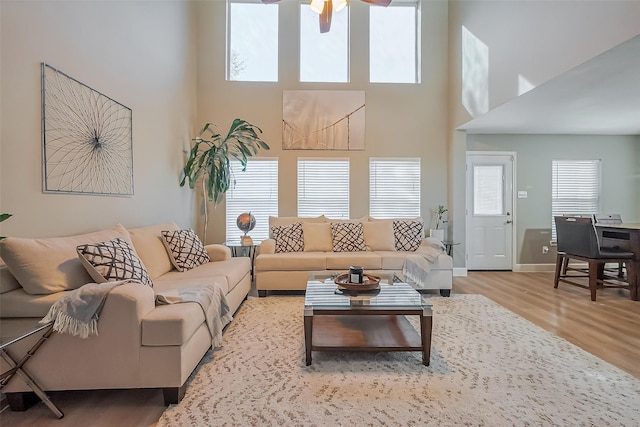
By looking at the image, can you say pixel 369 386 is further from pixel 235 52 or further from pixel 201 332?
pixel 235 52

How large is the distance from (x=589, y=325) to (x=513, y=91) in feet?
8.43

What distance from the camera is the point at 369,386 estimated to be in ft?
6.73

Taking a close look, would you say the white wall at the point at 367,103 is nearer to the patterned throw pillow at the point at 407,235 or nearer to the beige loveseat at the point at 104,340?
the patterned throw pillow at the point at 407,235

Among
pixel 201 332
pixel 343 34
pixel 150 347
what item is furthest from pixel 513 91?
pixel 150 347

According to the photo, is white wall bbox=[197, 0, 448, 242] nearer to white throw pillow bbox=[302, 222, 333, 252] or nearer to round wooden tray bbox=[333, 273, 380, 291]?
white throw pillow bbox=[302, 222, 333, 252]

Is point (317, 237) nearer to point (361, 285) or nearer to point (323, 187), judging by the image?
point (323, 187)

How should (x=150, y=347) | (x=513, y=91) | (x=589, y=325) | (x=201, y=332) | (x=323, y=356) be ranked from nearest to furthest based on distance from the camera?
(x=150, y=347) < (x=201, y=332) < (x=323, y=356) < (x=589, y=325) < (x=513, y=91)

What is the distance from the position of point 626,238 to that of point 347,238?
3.63 meters

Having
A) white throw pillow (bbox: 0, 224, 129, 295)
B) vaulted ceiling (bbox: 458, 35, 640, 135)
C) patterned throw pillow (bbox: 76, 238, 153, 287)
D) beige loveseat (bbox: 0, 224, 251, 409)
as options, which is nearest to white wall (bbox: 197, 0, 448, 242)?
vaulted ceiling (bbox: 458, 35, 640, 135)

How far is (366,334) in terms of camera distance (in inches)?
97.7

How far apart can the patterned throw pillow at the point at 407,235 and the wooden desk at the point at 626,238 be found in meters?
2.54

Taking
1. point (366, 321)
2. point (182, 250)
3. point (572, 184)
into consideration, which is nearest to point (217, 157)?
point (182, 250)

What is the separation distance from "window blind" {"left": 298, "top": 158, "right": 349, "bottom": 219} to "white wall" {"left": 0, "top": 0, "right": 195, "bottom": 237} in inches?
71.4

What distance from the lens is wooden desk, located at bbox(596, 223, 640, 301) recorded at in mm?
3992
